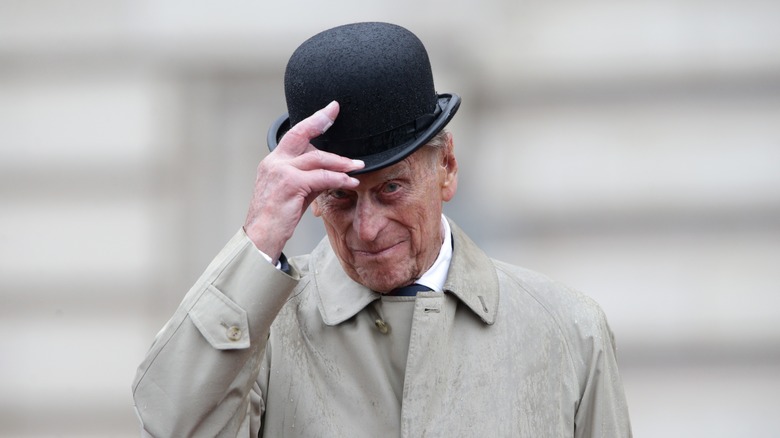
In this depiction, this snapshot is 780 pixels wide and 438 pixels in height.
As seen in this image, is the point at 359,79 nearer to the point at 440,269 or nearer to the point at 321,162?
the point at 321,162

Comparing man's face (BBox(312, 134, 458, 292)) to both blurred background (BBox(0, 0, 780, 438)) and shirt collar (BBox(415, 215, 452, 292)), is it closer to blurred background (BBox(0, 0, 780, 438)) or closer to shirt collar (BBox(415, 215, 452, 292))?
shirt collar (BBox(415, 215, 452, 292))

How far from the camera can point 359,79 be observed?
2533mm

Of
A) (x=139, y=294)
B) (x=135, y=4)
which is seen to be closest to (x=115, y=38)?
(x=135, y=4)

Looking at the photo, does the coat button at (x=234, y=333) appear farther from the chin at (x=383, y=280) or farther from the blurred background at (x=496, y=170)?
the blurred background at (x=496, y=170)

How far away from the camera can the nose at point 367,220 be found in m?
2.56

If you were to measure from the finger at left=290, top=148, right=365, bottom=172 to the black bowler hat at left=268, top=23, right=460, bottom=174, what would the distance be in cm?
7

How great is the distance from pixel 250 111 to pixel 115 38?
680 millimetres

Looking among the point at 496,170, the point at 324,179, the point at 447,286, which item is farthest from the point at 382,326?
the point at 496,170

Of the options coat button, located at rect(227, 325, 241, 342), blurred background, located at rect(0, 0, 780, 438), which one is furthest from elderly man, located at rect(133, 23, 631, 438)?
blurred background, located at rect(0, 0, 780, 438)

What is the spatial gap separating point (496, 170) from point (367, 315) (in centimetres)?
240

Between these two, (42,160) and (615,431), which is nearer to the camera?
(615,431)

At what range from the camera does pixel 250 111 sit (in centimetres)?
514

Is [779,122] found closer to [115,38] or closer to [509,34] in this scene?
[509,34]

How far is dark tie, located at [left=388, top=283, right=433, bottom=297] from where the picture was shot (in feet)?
8.87
